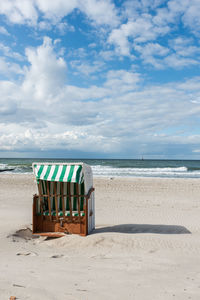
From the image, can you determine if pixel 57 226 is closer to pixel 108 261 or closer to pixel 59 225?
pixel 59 225

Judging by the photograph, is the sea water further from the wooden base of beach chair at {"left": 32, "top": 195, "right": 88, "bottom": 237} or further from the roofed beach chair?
the wooden base of beach chair at {"left": 32, "top": 195, "right": 88, "bottom": 237}

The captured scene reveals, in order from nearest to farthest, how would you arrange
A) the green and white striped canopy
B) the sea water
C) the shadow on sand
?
the green and white striped canopy < the shadow on sand < the sea water

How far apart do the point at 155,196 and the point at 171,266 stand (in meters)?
10.8

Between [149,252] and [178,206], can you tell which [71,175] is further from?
[178,206]

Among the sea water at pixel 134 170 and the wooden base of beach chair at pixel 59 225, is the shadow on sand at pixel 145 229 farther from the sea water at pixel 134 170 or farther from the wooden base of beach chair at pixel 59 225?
the sea water at pixel 134 170

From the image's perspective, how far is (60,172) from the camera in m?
6.39

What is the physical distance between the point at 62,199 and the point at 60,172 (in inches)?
31.2

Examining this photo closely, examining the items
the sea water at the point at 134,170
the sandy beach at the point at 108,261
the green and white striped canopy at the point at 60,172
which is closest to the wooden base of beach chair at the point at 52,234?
the sandy beach at the point at 108,261

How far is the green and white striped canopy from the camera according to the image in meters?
6.24

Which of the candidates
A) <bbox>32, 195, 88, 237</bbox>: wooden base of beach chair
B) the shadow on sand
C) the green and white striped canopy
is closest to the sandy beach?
the shadow on sand

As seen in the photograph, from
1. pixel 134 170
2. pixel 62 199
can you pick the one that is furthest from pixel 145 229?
pixel 134 170

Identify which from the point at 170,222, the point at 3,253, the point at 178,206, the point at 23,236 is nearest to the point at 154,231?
the point at 170,222

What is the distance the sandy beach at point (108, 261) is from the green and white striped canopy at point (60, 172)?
1456 mm

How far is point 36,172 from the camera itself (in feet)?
21.8
